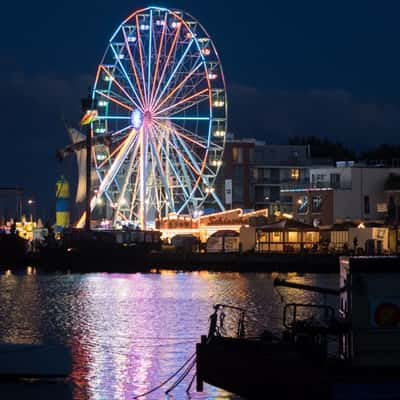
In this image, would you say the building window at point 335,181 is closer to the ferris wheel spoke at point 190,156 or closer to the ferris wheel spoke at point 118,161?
the ferris wheel spoke at point 190,156

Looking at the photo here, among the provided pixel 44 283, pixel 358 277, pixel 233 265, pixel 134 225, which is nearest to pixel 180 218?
pixel 134 225

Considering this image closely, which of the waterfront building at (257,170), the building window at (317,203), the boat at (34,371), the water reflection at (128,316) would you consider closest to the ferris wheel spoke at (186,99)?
the water reflection at (128,316)

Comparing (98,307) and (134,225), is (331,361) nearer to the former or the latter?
(98,307)

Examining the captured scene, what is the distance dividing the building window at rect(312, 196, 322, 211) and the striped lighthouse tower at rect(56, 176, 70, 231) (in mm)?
42863

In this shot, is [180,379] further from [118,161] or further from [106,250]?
[106,250]

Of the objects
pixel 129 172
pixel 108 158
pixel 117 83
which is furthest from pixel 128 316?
pixel 108 158

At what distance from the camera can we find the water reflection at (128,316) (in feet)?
100.0

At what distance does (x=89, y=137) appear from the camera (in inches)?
3462

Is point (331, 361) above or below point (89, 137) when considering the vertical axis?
below

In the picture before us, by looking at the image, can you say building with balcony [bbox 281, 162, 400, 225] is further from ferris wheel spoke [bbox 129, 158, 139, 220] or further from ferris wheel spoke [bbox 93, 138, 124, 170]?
ferris wheel spoke [bbox 93, 138, 124, 170]

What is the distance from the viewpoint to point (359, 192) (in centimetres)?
9606

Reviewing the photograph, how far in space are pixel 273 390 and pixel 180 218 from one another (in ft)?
251

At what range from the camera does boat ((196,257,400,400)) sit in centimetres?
2075

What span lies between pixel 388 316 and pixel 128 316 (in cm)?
3000
